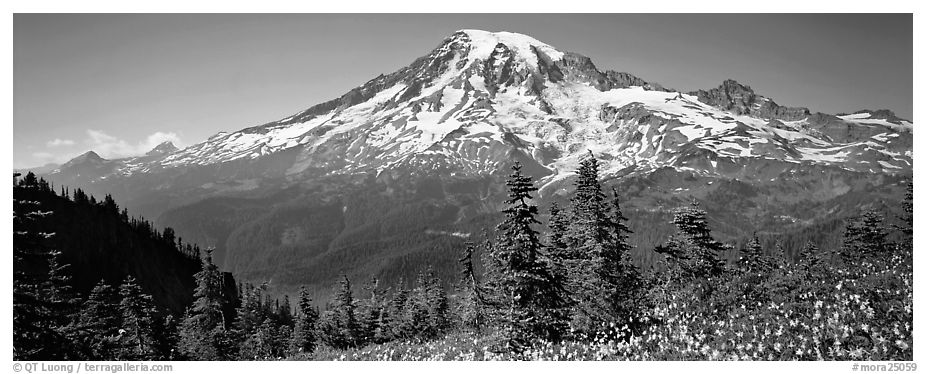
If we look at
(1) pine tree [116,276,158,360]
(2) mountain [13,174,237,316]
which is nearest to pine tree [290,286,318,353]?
(1) pine tree [116,276,158,360]

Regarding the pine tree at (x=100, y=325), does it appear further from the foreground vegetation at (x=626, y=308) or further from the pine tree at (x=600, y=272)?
the pine tree at (x=600, y=272)

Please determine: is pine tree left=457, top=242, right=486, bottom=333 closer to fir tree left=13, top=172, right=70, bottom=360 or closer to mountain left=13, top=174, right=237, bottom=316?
fir tree left=13, top=172, right=70, bottom=360

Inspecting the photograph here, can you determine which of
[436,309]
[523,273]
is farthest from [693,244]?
[436,309]

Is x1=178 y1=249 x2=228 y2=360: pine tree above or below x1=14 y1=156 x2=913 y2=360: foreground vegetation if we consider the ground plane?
below

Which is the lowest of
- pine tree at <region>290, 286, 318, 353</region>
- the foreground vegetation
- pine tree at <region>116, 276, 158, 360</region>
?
pine tree at <region>290, 286, 318, 353</region>

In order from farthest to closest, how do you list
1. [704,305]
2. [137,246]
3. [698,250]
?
[137,246] → [698,250] → [704,305]
